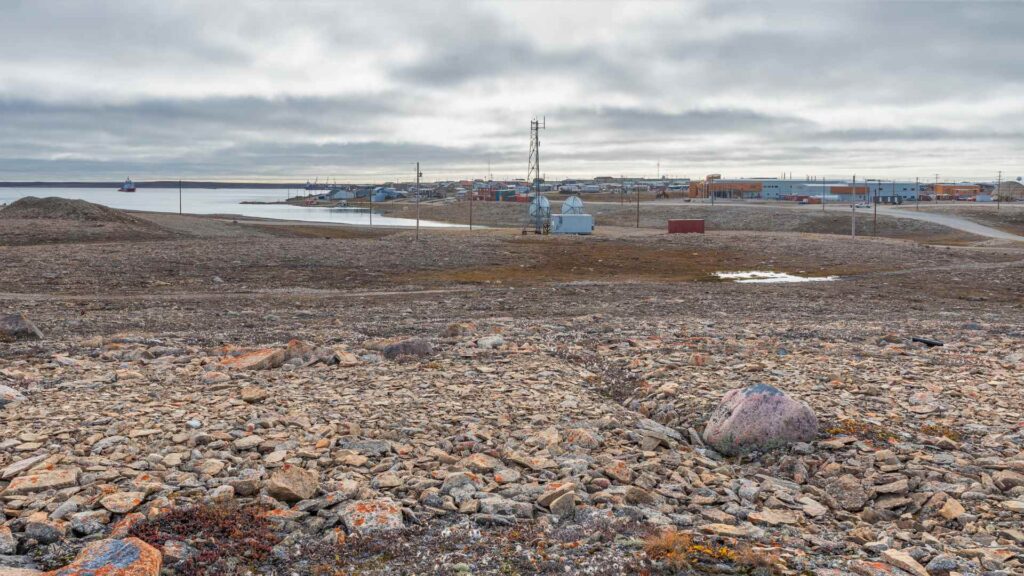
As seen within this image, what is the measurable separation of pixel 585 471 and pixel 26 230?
5275 centimetres

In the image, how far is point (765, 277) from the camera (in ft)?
123

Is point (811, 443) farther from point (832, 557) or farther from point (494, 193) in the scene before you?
point (494, 193)

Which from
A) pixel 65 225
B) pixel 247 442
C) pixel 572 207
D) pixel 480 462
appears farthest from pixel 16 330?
pixel 572 207

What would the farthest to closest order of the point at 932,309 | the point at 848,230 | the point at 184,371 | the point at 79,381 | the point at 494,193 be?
1. the point at 494,193
2. the point at 848,230
3. the point at 932,309
4. the point at 184,371
5. the point at 79,381

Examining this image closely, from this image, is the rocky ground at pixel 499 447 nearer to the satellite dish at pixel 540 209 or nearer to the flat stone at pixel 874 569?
the flat stone at pixel 874 569

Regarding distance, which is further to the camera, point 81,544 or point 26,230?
point 26,230

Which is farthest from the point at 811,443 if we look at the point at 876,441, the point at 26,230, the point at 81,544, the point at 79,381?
the point at 26,230

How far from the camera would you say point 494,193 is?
18450 cm

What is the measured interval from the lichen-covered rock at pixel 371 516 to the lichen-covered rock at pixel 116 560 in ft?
5.48

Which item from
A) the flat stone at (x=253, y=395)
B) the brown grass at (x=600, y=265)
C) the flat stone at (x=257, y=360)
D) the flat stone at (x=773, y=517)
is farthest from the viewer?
the brown grass at (x=600, y=265)

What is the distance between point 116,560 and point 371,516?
86.2 inches

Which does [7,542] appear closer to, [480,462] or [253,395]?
[480,462]

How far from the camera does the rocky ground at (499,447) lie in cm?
693

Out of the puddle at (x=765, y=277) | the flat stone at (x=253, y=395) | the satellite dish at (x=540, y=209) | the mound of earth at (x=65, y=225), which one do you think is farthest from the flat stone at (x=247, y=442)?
the satellite dish at (x=540, y=209)
